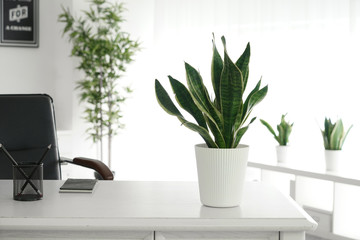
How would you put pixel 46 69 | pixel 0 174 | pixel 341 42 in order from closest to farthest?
pixel 0 174, pixel 341 42, pixel 46 69

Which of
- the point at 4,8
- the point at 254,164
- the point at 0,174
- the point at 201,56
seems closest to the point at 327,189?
the point at 254,164

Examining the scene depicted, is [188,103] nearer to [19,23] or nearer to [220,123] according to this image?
[220,123]

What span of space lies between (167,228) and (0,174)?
1.35 meters

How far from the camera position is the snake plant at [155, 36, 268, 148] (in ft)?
5.53

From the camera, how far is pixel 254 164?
13.7 ft

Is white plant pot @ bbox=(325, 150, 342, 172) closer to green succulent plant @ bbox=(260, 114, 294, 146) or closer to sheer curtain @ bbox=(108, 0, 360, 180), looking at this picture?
sheer curtain @ bbox=(108, 0, 360, 180)

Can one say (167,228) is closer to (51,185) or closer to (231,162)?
(231,162)

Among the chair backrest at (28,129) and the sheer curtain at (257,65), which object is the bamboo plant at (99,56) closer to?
the sheer curtain at (257,65)

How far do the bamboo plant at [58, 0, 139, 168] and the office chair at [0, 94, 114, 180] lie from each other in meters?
2.15

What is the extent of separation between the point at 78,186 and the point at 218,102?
59 cm

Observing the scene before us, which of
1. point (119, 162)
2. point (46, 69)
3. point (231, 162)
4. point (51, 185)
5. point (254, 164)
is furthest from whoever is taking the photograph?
point (119, 162)

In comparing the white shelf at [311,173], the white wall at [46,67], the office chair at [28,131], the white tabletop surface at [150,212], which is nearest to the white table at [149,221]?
the white tabletop surface at [150,212]

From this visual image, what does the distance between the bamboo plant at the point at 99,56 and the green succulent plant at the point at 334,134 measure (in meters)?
2.04

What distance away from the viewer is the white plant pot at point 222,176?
1681mm
